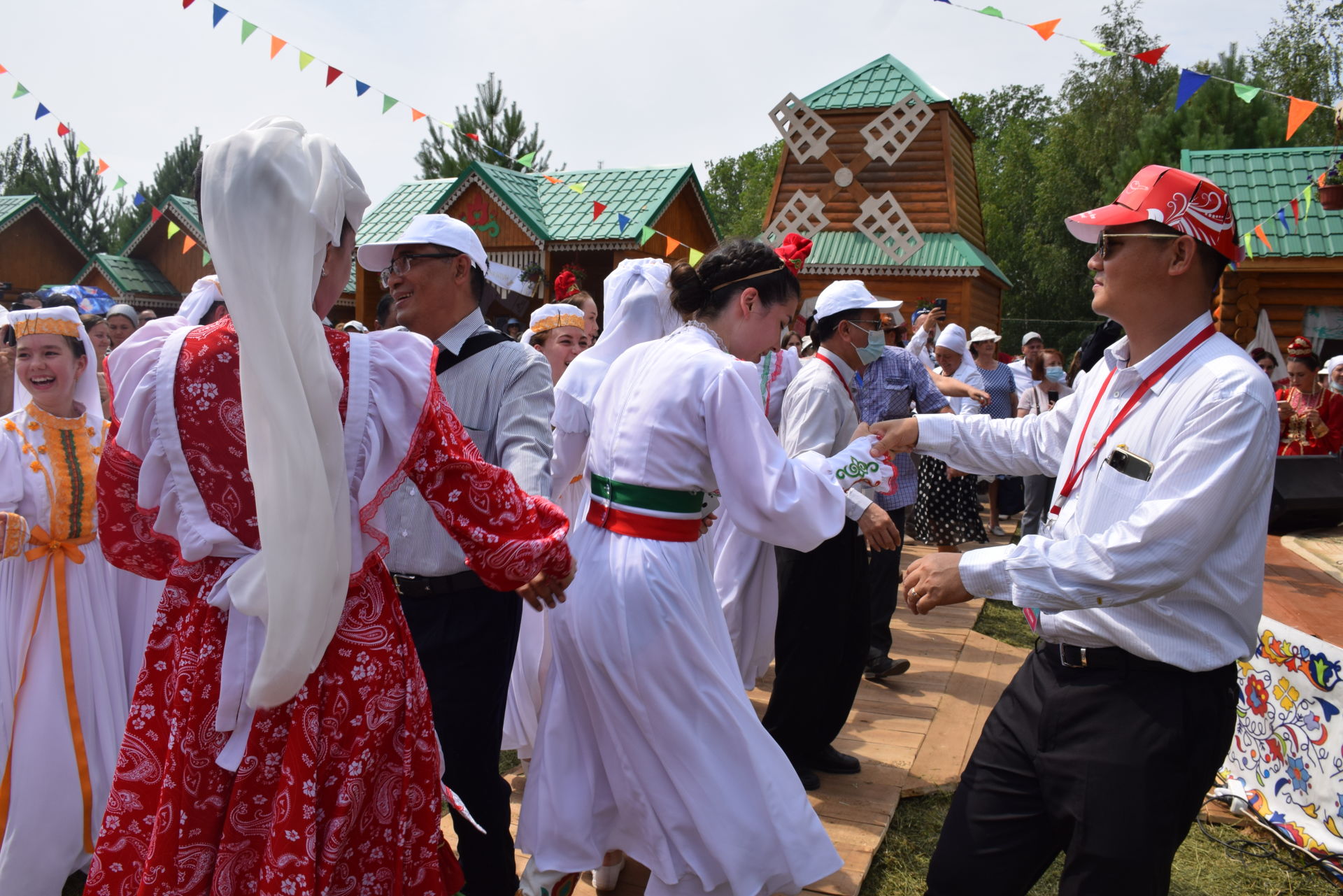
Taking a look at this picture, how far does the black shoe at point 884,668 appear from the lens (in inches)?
210

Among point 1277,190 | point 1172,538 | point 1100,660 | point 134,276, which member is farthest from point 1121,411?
point 134,276

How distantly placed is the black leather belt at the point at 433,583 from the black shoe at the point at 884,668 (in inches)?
128

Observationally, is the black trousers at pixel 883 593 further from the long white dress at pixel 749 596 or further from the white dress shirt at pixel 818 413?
the white dress shirt at pixel 818 413

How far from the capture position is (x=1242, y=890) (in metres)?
3.24

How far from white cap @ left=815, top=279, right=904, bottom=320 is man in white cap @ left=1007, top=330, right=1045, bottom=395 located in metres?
6.59

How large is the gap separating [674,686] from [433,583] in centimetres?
72

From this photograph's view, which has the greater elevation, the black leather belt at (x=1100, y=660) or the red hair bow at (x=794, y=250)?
the red hair bow at (x=794, y=250)

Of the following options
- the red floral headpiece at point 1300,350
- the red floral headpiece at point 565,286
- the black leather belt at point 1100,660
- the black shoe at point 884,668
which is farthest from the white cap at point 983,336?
the black leather belt at point 1100,660

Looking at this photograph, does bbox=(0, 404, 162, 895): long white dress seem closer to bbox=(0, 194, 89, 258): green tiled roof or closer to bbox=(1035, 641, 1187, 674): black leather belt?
bbox=(1035, 641, 1187, 674): black leather belt

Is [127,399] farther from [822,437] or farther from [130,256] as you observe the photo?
[130,256]

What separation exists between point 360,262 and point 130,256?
25.4 metres

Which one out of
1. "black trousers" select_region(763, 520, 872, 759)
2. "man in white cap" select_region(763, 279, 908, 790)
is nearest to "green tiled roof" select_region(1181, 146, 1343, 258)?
"man in white cap" select_region(763, 279, 908, 790)

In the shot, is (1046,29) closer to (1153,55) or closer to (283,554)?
(1153,55)

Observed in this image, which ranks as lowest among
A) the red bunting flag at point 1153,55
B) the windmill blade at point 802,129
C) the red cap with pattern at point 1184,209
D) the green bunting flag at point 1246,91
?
the red cap with pattern at point 1184,209
